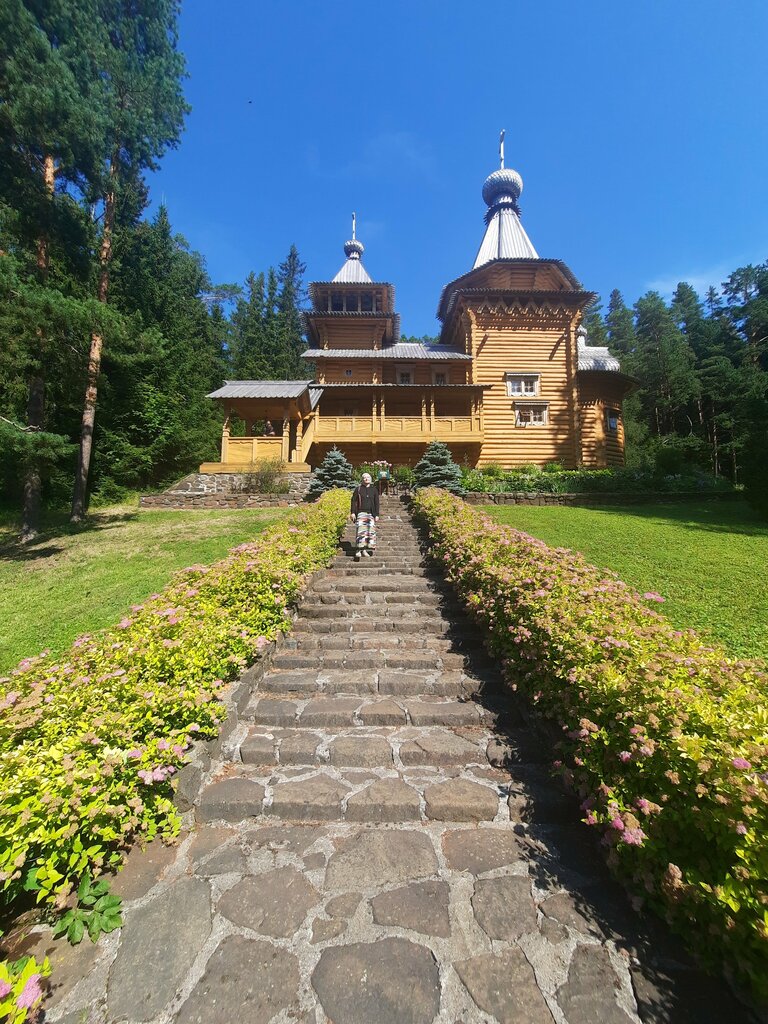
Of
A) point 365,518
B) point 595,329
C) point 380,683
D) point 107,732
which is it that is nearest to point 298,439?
point 365,518

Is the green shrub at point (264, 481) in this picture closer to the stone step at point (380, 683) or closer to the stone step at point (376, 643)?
the stone step at point (376, 643)

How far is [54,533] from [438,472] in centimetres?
1417

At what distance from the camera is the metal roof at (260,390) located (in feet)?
66.4

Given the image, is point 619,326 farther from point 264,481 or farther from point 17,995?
point 17,995

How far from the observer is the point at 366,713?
4.36 m

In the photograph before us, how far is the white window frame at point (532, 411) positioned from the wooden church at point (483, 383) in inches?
2.3

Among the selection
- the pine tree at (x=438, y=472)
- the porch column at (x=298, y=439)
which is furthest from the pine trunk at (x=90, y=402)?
the pine tree at (x=438, y=472)

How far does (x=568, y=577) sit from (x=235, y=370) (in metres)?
37.7

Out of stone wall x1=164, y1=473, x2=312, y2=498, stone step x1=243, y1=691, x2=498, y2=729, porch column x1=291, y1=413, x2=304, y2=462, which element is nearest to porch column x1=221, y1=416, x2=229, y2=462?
stone wall x1=164, y1=473, x2=312, y2=498

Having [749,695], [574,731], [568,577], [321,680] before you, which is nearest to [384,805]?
[574,731]

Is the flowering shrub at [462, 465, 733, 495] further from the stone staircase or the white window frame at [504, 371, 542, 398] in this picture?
the stone staircase

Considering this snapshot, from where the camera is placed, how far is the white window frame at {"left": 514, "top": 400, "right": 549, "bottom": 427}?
23922 mm

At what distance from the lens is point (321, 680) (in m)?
5.00

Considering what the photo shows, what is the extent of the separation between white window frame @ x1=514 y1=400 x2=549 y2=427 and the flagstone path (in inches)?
865
